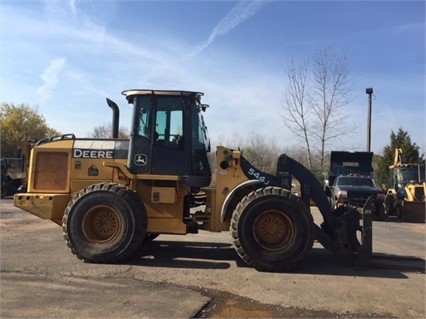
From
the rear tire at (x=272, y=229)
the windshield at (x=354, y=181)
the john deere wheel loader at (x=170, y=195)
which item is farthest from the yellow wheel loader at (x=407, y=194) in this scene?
the rear tire at (x=272, y=229)

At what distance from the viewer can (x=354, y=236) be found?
9266 millimetres

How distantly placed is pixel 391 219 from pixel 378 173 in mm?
22177

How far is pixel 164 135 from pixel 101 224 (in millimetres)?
2058

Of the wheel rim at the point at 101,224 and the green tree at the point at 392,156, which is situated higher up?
the green tree at the point at 392,156

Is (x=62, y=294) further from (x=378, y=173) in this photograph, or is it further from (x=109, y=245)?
(x=378, y=173)

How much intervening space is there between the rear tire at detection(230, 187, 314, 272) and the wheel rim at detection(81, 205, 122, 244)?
2176 millimetres

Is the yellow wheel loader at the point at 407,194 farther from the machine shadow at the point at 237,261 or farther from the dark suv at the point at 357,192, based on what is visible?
the machine shadow at the point at 237,261

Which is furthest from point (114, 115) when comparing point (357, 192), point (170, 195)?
point (357, 192)

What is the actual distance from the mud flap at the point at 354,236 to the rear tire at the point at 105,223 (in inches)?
142

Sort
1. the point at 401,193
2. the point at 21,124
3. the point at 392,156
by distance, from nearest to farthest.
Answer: the point at 401,193 → the point at 392,156 → the point at 21,124

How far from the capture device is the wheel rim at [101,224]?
356 inches

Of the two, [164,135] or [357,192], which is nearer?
[164,135]

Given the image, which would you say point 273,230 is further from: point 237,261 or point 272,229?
point 237,261

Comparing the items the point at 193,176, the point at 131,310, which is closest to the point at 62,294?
the point at 131,310
